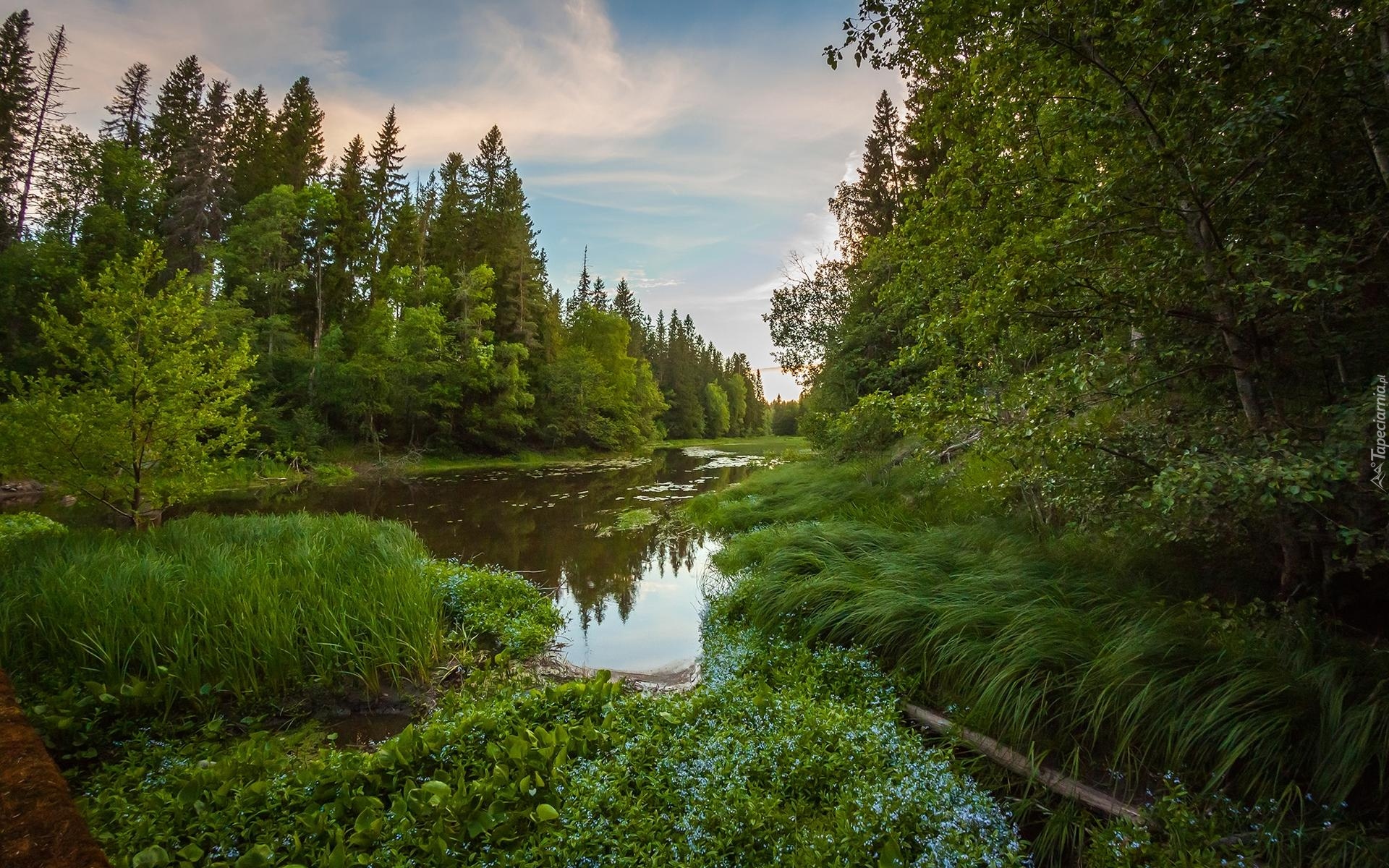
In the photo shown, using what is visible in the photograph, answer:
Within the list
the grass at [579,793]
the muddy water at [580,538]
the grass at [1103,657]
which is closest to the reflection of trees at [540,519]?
the muddy water at [580,538]

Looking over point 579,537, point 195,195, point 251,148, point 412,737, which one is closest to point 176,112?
point 251,148

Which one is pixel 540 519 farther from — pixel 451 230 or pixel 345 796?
pixel 451 230

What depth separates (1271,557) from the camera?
3.55 metres

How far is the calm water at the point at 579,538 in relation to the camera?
6508 millimetres

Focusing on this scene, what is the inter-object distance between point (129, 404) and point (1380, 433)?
445 inches

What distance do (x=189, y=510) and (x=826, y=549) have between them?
15.9m

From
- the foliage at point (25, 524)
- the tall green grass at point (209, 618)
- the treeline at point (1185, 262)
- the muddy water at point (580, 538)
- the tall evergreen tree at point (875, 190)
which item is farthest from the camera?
the tall evergreen tree at point (875, 190)

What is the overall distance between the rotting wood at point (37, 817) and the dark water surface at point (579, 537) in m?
4.55

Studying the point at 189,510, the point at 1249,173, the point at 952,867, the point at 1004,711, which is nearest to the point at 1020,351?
the point at 1249,173

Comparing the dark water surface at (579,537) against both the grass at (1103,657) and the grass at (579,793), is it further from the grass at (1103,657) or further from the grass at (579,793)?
the grass at (579,793)

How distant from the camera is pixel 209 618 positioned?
4.37 meters

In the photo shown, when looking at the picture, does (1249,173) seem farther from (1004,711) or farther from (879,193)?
(879,193)

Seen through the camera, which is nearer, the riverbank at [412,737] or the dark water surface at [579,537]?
the riverbank at [412,737]

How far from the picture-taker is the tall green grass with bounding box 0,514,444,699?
4.12m
